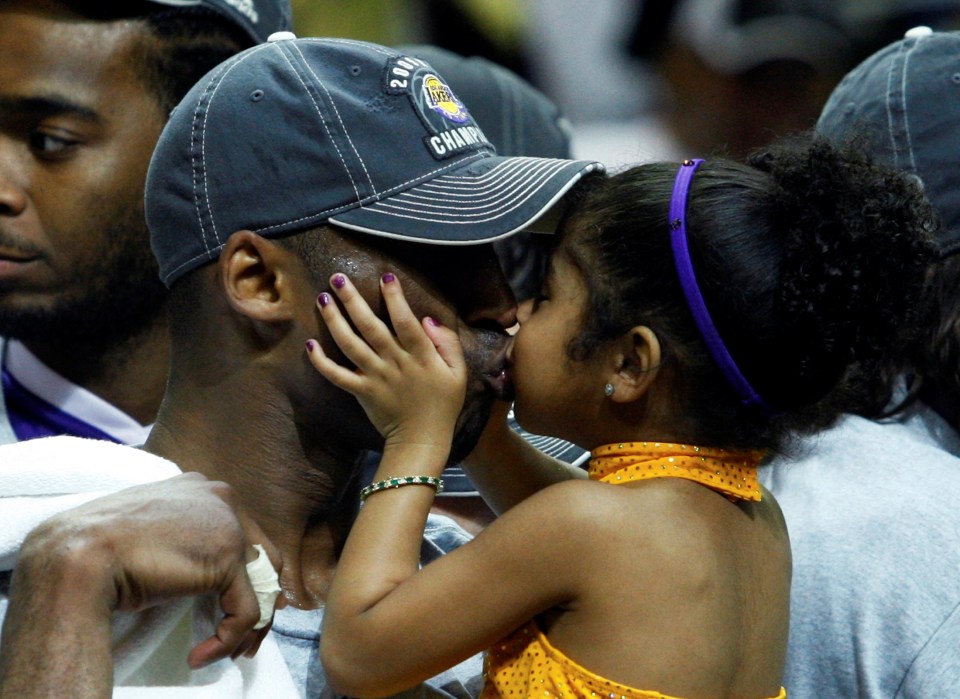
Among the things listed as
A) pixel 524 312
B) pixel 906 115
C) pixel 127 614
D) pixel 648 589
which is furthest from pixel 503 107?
pixel 127 614

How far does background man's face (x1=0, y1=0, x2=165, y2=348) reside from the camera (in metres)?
3.30

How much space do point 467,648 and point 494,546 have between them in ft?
0.58

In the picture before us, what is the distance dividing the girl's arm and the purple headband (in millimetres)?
377

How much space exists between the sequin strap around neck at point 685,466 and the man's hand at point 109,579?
0.75 meters

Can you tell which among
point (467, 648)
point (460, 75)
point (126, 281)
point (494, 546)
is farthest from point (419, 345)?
point (460, 75)

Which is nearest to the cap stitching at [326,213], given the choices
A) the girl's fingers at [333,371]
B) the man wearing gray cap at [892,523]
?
the girl's fingers at [333,371]

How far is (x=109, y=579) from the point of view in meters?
1.81

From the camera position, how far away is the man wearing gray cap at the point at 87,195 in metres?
3.31

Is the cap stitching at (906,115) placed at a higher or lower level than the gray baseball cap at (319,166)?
lower

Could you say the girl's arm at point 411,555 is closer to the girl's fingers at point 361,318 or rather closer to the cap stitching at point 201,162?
the girl's fingers at point 361,318

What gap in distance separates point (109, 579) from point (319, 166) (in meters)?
0.84

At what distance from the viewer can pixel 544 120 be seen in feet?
16.5

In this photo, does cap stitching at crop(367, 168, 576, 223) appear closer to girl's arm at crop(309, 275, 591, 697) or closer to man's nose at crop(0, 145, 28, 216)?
girl's arm at crop(309, 275, 591, 697)

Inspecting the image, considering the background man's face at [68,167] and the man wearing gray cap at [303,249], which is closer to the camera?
the man wearing gray cap at [303,249]
